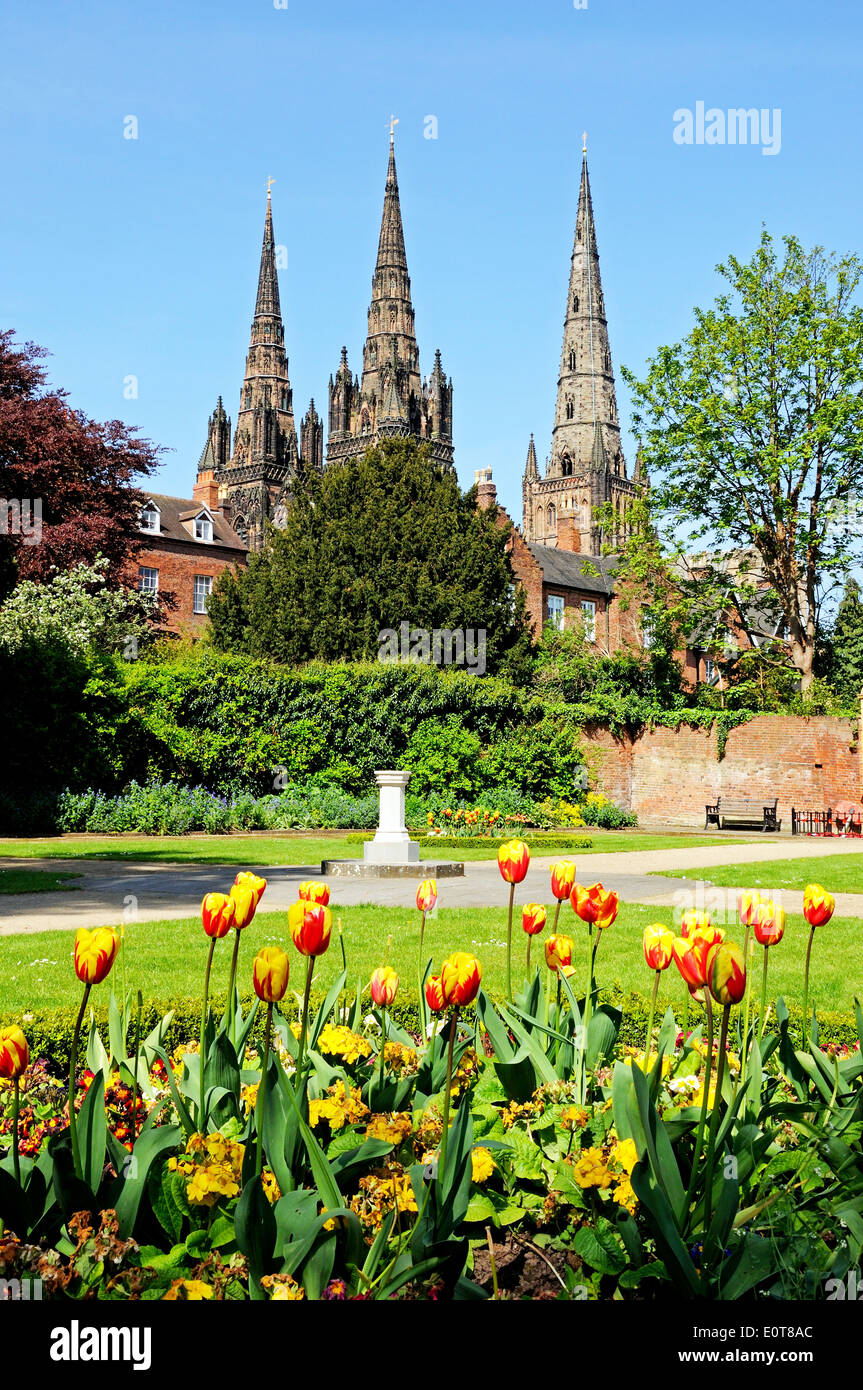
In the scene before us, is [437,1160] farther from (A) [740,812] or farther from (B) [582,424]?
(B) [582,424]

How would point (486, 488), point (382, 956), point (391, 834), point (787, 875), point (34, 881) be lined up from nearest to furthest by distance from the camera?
point (382, 956) → point (34, 881) → point (787, 875) → point (391, 834) → point (486, 488)

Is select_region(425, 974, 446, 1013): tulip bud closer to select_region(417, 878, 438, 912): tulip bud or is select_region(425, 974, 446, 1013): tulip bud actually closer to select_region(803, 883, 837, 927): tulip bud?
select_region(417, 878, 438, 912): tulip bud

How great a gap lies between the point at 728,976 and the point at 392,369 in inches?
3592

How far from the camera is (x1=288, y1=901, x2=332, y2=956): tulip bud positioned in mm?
2512

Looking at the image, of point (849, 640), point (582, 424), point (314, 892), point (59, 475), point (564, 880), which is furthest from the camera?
point (582, 424)

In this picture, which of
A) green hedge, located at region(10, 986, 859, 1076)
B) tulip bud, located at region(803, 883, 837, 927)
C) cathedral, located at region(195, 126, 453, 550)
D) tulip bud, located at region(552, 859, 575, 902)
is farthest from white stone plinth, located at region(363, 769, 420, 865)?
cathedral, located at region(195, 126, 453, 550)

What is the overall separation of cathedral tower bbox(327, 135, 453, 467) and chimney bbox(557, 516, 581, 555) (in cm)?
3104

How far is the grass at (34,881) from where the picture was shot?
10758 mm

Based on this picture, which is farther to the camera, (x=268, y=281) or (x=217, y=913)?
(x=268, y=281)

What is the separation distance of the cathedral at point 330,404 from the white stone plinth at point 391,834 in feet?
242

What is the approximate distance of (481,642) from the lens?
102 feet

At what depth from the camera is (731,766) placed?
31328 mm

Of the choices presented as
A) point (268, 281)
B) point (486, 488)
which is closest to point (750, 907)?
point (486, 488)
